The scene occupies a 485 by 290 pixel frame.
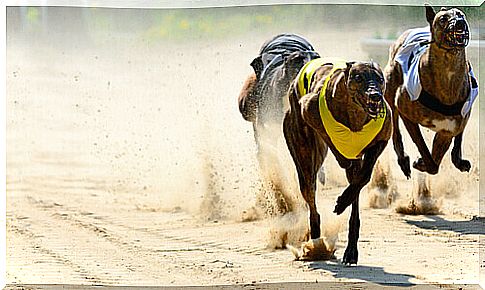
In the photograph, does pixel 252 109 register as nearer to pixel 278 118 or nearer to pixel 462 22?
pixel 278 118

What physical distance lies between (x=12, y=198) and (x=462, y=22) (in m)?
3.10

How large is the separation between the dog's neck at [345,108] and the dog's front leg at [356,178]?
0.29 meters

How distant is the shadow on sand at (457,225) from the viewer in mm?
7754

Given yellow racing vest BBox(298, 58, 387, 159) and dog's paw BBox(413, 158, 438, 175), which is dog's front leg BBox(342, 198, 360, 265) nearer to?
yellow racing vest BBox(298, 58, 387, 159)

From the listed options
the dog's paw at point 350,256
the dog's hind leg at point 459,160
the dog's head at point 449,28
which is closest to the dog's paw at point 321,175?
the dog's paw at point 350,256

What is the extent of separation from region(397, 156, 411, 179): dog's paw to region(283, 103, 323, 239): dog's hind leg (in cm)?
64

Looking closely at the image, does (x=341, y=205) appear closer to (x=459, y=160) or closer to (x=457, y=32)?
(x=459, y=160)

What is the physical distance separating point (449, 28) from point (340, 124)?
2.99 feet

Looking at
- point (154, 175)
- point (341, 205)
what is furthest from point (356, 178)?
point (154, 175)

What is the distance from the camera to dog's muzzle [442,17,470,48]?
714 cm

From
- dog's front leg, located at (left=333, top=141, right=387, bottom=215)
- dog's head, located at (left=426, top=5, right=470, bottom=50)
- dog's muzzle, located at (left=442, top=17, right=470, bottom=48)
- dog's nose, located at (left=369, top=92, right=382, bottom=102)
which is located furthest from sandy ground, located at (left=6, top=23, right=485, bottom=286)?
dog's nose, located at (left=369, top=92, right=382, bottom=102)

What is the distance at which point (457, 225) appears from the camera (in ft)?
25.6

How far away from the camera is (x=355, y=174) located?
729 cm

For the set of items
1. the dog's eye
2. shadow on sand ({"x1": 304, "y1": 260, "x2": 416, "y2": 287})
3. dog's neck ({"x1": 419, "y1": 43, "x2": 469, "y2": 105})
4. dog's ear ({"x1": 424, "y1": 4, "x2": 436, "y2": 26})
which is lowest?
shadow on sand ({"x1": 304, "y1": 260, "x2": 416, "y2": 287})
